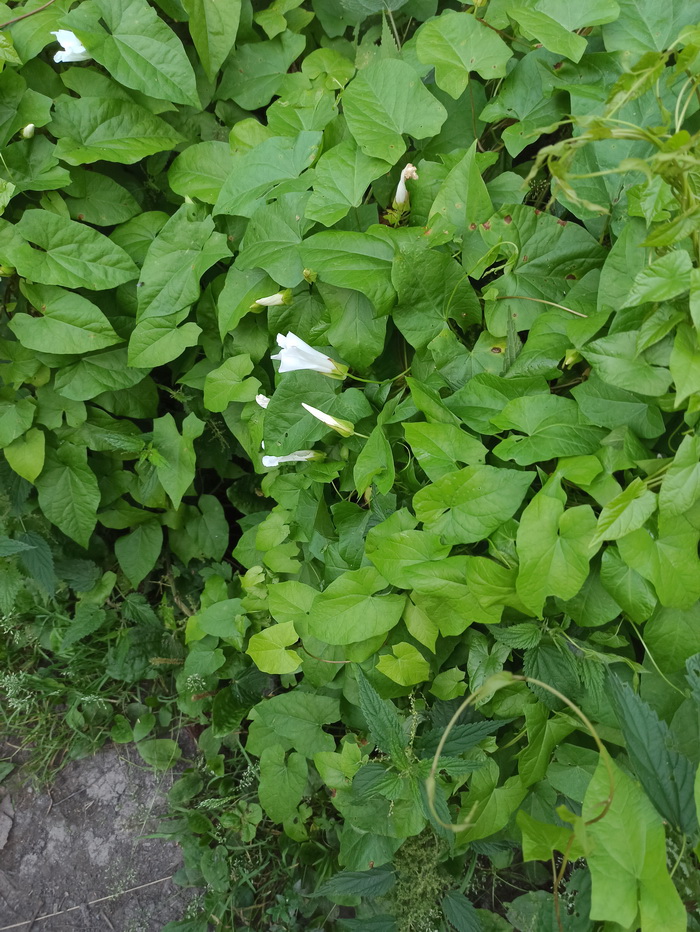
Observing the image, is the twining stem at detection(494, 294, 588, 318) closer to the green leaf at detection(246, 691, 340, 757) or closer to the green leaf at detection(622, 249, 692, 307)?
the green leaf at detection(622, 249, 692, 307)

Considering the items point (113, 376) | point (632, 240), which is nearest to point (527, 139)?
point (632, 240)

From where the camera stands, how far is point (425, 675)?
1.22 metres

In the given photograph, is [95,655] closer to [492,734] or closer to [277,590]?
[277,590]

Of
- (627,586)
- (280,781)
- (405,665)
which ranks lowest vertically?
(280,781)

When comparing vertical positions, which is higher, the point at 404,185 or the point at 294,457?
the point at 404,185

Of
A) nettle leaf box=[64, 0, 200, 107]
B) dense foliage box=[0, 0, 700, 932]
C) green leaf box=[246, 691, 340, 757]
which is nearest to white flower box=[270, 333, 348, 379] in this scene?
dense foliage box=[0, 0, 700, 932]

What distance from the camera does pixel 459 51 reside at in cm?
120

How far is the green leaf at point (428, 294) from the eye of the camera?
43.1 inches

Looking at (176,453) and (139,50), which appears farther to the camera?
(176,453)

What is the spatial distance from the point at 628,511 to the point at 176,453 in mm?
1127

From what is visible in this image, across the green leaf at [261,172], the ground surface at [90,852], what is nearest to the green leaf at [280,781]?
the ground surface at [90,852]

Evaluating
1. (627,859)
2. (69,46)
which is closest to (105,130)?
(69,46)

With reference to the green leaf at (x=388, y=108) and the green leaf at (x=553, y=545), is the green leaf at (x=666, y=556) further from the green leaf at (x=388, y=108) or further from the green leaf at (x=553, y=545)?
the green leaf at (x=388, y=108)

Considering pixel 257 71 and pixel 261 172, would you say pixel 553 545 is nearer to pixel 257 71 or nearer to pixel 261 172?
pixel 261 172
